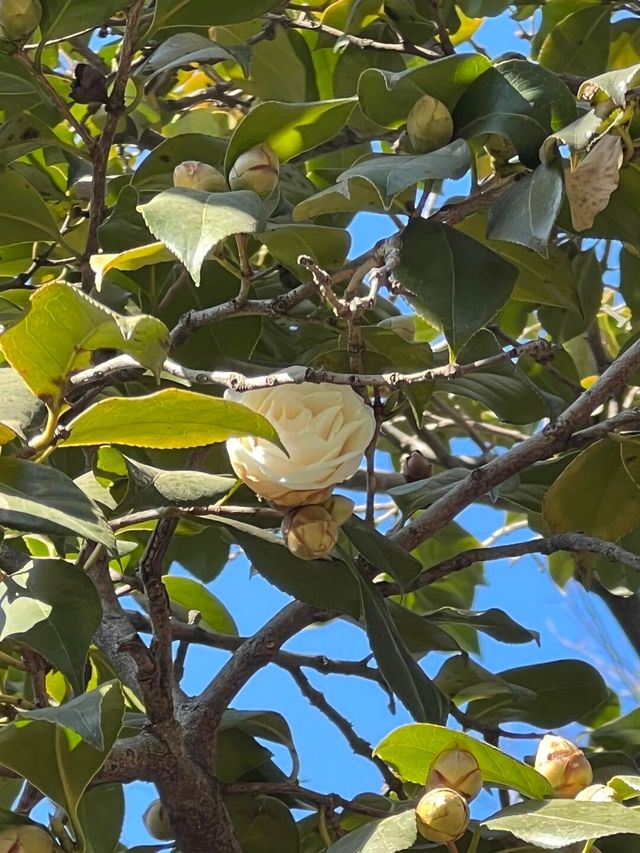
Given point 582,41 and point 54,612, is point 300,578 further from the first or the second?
point 582,41

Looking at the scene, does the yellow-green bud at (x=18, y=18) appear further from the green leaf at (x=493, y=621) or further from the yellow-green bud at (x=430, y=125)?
the green leaf at (x=493, y=621)

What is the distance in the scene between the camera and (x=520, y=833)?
62cm

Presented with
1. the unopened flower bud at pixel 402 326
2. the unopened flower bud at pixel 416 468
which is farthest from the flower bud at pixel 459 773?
the unopened flower bud at pixel 416 468

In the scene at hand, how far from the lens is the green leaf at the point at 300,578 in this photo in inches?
32.3

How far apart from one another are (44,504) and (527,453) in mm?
349

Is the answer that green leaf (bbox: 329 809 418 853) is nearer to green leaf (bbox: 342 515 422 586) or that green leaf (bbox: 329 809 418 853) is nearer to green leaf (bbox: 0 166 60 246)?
green leaf (bbox: 342 515 422 586)

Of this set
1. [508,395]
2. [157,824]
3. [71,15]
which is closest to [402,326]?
[508,395]

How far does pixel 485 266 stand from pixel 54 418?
260mm

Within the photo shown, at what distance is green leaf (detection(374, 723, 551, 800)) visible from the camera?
68 cm

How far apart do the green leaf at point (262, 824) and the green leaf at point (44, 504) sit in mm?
360

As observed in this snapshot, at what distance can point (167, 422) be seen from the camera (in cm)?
62

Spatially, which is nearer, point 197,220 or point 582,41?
point 197,220

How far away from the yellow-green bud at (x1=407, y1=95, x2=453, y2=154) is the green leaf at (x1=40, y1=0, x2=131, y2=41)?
0.90 feet

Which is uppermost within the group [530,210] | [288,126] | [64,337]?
[288,126]
